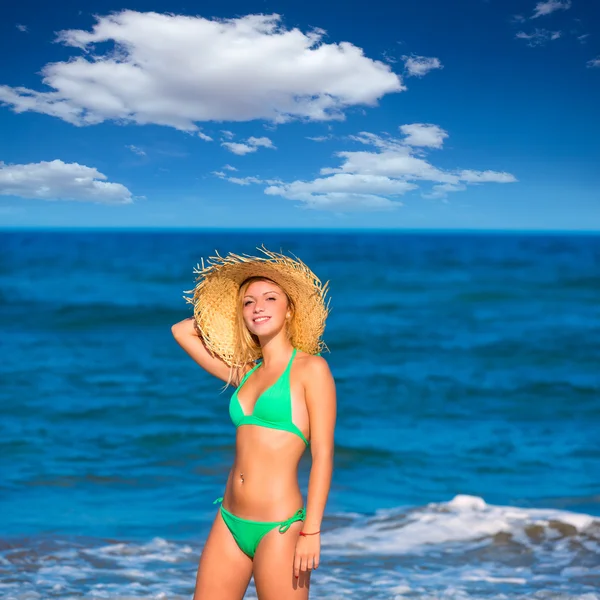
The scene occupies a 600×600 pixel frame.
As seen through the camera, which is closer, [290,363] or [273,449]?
[273,449]

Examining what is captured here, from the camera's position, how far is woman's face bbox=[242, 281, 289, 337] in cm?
319

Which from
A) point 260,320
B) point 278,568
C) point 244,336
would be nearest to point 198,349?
point 244,336

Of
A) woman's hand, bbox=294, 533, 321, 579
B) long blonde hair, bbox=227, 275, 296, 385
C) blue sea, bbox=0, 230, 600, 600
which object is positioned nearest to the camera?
woman's hand, bbox=294, 533, 321, 579

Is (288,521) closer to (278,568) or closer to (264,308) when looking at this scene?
(278,568)

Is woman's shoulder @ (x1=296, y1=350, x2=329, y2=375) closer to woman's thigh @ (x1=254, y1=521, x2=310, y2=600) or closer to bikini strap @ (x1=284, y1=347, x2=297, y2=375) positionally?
bikini strap @ (x1=284, y1=347, x2=297, y2=375)

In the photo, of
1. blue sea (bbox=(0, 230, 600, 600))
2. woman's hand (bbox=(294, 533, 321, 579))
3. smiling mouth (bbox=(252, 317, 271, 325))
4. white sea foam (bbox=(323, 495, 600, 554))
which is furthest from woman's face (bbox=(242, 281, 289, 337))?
white sea foam (bbox=(323, 495, 600, 554))

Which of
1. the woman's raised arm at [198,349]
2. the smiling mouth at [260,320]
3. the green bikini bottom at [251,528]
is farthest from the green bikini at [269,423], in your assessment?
the woman's raised arm at [198,349]

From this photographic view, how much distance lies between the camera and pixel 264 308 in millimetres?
3199

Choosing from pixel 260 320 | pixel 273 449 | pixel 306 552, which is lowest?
pixel 306 552

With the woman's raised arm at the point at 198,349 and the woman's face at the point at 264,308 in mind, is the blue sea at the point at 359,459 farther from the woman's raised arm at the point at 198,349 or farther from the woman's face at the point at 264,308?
→ the woman's face at the point at 264,308

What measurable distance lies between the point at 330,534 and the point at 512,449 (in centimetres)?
428

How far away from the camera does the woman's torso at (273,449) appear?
3014 mm

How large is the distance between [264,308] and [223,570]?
3.36 ft

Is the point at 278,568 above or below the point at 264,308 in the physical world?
below
